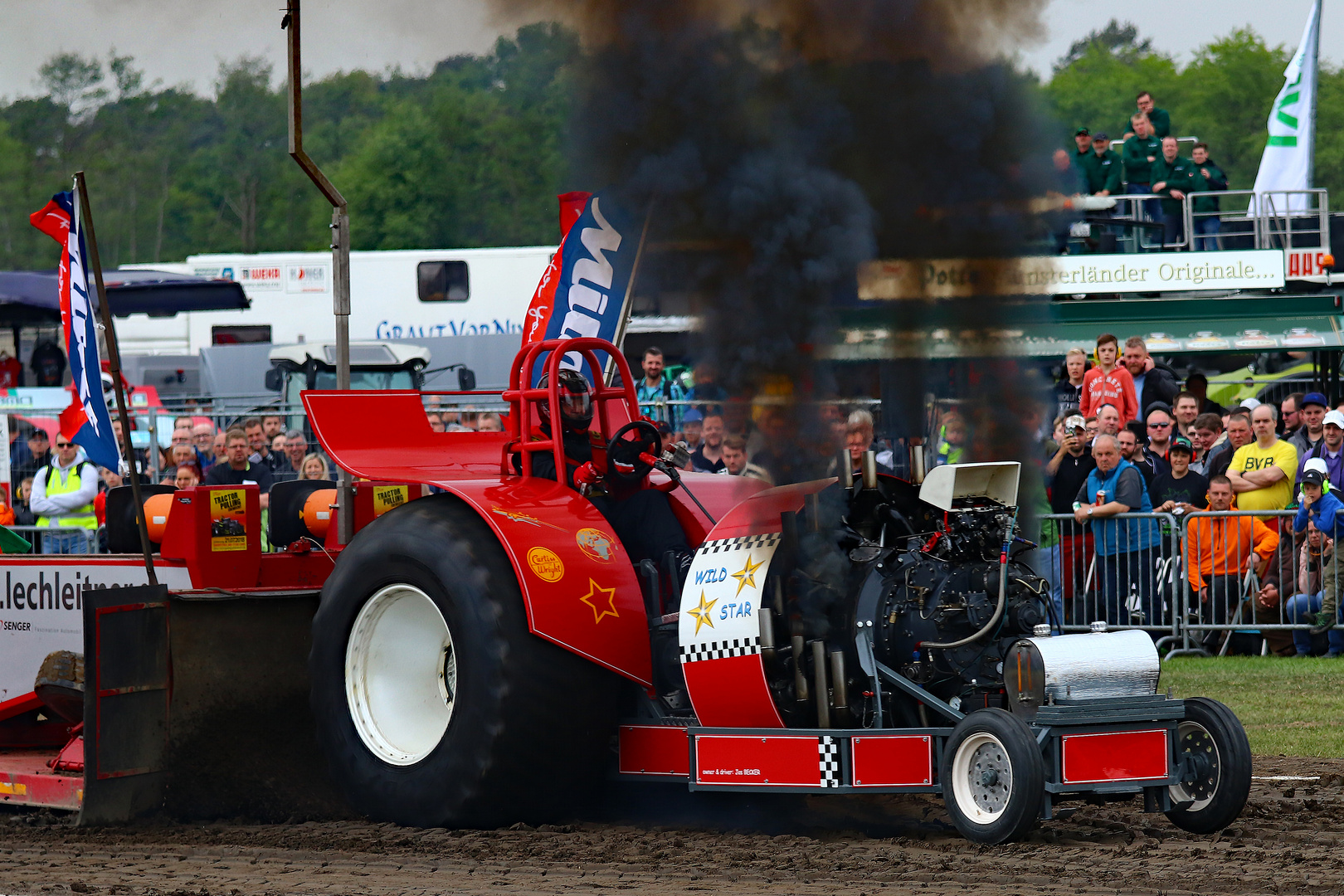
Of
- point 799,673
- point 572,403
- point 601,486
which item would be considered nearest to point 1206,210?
point 572,403

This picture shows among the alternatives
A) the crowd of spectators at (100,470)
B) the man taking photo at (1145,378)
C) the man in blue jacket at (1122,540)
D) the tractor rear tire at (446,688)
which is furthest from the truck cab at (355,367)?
the tractor rear tire at (446,688)

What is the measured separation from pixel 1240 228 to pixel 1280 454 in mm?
6569

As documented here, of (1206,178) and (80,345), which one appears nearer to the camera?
(80,345)

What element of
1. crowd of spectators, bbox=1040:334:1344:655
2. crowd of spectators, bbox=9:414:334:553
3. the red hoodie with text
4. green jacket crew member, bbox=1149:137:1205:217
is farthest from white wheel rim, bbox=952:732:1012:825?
green jacket crew member, bbox=1149:137:1205:217

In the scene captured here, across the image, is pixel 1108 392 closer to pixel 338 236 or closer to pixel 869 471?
pixel 338 236

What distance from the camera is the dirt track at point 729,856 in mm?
4887

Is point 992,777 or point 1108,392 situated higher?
point 1108,392

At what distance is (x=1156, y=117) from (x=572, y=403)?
11.5 metres

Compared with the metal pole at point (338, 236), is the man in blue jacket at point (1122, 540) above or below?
below

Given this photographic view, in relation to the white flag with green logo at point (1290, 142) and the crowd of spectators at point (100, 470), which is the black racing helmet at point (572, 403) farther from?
the white flag with green logo at point (1290, 142)

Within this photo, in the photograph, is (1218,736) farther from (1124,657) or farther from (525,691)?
(525,691)

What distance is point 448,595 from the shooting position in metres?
5.99

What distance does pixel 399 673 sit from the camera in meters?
6.34

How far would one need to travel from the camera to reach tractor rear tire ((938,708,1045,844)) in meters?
5.16
